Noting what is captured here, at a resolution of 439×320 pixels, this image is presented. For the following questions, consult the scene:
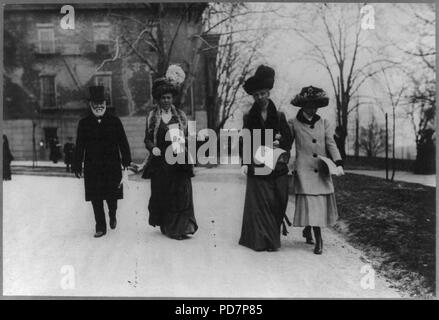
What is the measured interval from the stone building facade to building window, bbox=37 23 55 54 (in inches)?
0.4

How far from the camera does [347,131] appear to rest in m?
6.13

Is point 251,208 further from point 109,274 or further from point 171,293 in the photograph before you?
point 109,274

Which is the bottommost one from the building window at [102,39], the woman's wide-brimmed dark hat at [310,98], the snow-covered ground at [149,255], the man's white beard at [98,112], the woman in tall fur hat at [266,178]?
the snow-covered ground at [149,255]

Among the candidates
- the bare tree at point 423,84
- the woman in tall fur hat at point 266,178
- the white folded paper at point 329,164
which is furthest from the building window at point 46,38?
the bare tree at point 423,84

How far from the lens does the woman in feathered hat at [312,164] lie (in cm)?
542

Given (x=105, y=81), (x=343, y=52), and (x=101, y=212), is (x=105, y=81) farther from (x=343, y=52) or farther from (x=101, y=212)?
(x=343, y=52)

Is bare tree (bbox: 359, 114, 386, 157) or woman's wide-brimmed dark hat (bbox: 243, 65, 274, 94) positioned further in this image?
bare tree (bbox: 359, 114, 386, 157)

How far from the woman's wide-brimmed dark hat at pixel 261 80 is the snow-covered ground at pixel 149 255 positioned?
1097 mm

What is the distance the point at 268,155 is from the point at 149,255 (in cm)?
170

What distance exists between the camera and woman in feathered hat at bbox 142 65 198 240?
569 centimetres

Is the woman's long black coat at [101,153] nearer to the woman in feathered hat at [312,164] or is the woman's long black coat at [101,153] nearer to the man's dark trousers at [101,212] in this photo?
the man's dark trousers at [101,212]

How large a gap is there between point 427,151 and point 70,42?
4316 millimetres

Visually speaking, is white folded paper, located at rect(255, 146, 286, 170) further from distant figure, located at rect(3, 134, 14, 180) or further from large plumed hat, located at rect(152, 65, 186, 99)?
distant figure, located at rect(3, 134, 14, 180)

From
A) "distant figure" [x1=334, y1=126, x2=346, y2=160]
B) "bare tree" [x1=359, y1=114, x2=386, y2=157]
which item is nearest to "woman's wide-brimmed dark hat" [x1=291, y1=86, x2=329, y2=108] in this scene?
"distant figure" [x1=334, y1=126, x2=346, y2=160]
